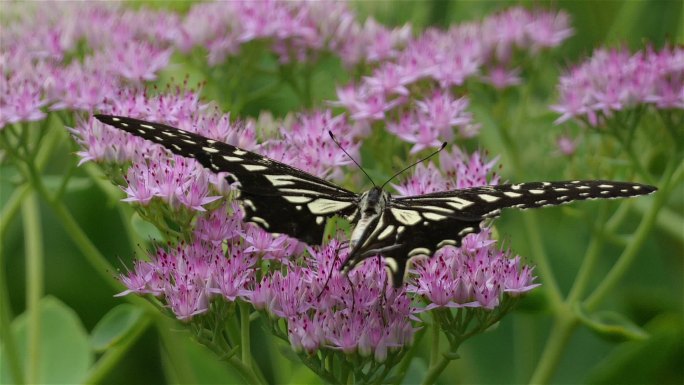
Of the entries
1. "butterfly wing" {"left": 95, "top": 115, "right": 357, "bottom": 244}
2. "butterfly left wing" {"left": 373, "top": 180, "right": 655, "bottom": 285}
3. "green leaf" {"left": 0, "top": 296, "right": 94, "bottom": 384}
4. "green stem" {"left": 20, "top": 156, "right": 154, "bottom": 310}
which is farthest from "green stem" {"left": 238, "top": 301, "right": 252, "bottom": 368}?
"green leaf" {"left": 0, "top": 296, "right": 94, "bottom": 384}

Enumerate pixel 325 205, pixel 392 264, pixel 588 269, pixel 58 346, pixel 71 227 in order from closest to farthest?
pixel 392 264 < pixel 325 205 < pixel 71 227 < pixel 588 269 < pixel 58 346

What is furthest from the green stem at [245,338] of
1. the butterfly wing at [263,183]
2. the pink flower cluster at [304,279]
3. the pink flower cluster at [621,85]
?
the pink flower cluster at [621,85]

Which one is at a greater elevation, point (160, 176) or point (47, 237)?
point (160, 176)

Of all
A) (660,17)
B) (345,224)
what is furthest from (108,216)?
(660,17)

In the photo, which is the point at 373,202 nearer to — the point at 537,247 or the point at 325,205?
the point at 325,205

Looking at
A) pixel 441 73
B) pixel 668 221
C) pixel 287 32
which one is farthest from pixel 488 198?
pixel 668 221

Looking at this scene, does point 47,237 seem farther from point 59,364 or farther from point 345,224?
point 345,224

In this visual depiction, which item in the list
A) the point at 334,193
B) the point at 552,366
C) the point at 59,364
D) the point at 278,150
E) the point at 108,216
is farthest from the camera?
the point at 108,216

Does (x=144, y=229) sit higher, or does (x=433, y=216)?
(x=433, y=216)
